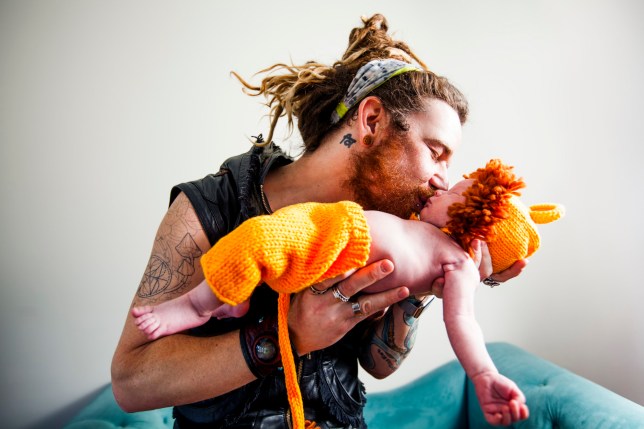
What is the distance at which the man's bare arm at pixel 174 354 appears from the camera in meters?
0.94

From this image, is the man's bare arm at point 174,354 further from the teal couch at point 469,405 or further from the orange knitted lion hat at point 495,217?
the teal couch at point 469,405

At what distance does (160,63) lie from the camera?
177 centimetres

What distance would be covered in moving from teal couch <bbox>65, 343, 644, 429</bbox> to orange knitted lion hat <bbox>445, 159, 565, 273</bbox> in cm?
83

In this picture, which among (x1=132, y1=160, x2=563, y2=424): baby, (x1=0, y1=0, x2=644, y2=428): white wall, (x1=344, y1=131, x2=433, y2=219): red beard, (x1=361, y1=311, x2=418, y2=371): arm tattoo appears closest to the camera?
(x1=132, y1=160, x2=563, y2=424): baby

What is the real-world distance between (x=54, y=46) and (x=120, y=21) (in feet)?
0.85

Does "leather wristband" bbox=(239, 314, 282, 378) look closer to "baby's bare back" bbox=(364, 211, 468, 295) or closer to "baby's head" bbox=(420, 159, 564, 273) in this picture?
"baby's bare back" bbox=(364, 211, 468, 295)

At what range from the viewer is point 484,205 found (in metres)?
0.89

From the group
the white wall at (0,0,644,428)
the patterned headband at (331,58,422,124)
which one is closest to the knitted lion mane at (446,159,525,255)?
the patterned headband at (331,58,422,124)

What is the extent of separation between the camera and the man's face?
113cm

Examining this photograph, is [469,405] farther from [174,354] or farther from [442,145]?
[174,354]

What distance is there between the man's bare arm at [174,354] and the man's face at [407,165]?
1.47 feet

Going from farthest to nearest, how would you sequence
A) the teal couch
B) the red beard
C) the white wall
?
the white wall → the teal couch → the red beard

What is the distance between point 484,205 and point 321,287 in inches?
14.8

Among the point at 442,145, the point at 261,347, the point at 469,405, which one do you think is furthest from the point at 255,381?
the point at 469,405
